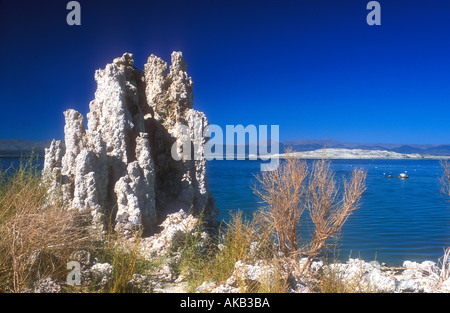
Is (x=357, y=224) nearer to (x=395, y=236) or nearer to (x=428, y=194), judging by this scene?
(x=395, y=236)

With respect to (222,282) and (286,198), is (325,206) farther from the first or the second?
(222,282)

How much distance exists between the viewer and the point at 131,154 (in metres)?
6.09

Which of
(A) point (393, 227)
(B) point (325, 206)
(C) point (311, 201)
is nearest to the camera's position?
(B) point (325, 206)

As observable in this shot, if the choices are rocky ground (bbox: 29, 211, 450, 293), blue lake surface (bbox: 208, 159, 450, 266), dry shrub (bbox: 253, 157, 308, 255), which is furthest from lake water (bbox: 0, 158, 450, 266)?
rocky ground (bbox: 29, 211, 450, 293)

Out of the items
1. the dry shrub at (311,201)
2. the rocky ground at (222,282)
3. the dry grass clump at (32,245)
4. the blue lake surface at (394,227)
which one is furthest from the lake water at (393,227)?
the dry grass clump at (32,245)

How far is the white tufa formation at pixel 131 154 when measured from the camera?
213 inches

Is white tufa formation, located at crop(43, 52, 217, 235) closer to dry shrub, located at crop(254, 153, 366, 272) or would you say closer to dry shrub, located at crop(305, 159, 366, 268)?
dry shrub, located at crop(254, 153, 366, 272)

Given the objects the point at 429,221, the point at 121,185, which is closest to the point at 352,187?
the point at 121,185

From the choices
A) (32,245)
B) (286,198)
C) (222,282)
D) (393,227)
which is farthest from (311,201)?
(393,227)

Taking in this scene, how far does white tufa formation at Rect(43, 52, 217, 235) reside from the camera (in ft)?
17.8

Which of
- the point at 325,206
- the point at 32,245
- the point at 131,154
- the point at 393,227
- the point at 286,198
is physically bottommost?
the point at 393,227

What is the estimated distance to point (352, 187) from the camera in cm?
488

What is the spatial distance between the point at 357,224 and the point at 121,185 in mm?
12765

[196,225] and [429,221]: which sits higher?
[196,225]
